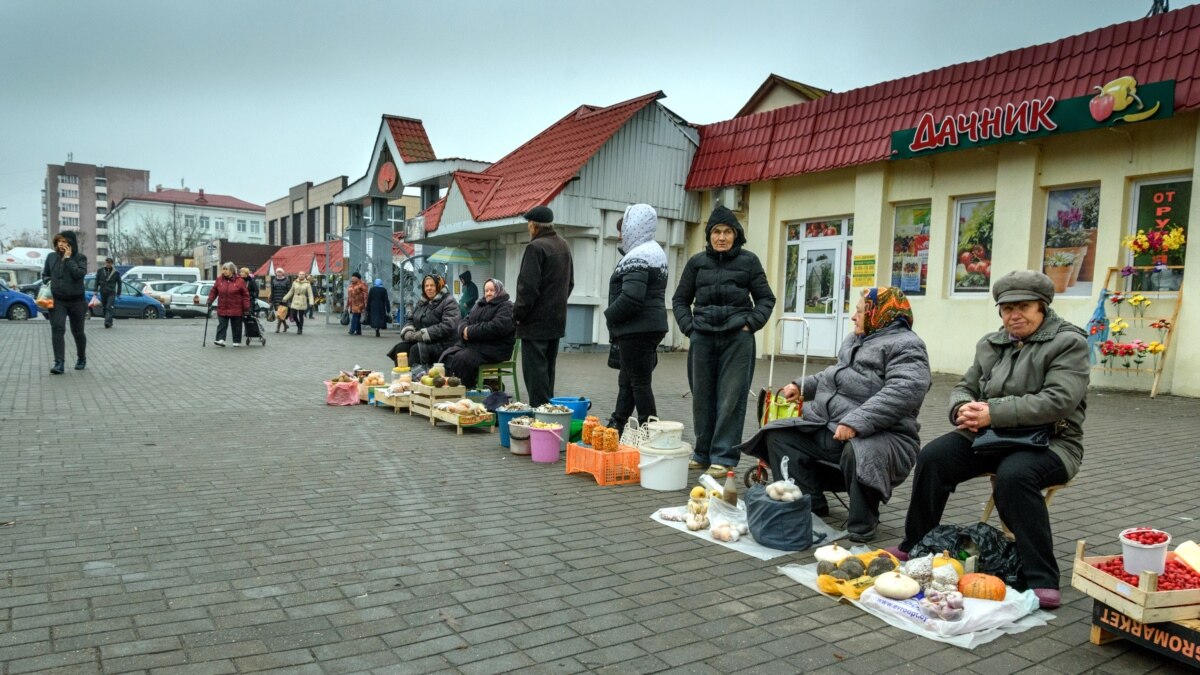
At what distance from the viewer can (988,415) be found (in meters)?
3.89

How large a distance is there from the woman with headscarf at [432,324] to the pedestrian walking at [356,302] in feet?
45.4

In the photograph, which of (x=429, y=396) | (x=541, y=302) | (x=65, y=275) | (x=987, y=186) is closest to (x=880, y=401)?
(x=541, y=302)

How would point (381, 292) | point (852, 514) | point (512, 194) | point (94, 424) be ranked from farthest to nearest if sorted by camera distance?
point (381, 292), point (512, 194), point (94, 424), point (852, 514)

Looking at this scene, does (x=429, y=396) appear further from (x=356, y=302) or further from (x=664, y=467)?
(x=356, y=302)

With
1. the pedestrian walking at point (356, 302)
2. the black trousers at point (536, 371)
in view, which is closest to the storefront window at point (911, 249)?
the black trousers at point (536, 371)

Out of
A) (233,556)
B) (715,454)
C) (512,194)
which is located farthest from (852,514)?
(512,194)

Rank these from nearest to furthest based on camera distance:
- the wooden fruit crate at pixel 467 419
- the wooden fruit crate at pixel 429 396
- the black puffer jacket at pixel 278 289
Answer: the wooden fruit crate at pixel 467 419 < the wooden fruit crate at pixel 429 396 < the black puffer jacket at pixel 278 289

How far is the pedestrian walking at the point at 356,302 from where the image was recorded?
23656 millimetres

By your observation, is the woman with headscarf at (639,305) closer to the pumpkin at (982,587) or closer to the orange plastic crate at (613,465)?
the orange plastic crate at (613,465)

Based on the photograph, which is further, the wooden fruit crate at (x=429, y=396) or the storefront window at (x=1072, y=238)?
the storefront window at (x=1072, y=238)

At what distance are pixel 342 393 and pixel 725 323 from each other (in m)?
5.46

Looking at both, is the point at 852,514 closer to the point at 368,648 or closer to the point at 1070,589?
the point at 1070,589

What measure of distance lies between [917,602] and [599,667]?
1496 mm

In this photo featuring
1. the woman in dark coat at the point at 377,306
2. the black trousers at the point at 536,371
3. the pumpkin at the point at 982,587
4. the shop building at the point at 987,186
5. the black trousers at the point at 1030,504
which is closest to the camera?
the pumpkin at the point at 982,587
